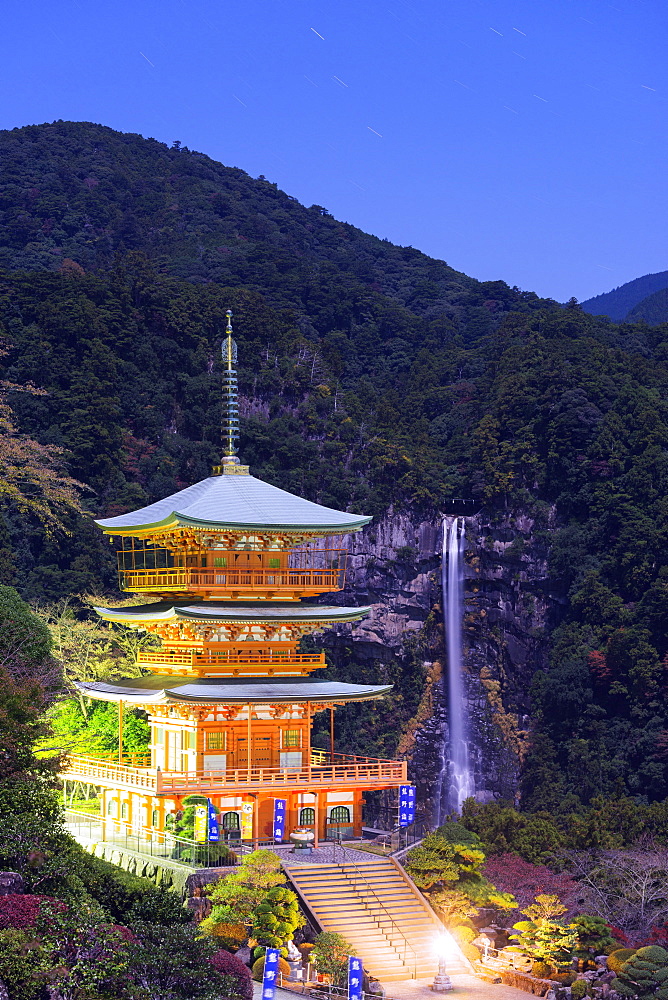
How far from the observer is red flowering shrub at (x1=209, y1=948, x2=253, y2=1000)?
20234mm

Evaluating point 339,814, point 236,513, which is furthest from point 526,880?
point 236,513

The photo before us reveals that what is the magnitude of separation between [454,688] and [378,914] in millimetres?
40985

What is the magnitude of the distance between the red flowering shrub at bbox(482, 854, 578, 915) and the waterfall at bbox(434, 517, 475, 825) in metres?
32.7

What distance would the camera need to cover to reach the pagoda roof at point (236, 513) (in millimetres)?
32812

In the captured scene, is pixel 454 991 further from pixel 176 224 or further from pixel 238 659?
pixel 176 224

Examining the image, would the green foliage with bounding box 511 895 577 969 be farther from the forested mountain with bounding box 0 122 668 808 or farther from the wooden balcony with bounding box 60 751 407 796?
the forested mountain with bounding box 0 122 668 808

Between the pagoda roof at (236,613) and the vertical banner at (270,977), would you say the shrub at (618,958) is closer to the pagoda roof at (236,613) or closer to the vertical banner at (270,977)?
the vertical banner at (270,977)

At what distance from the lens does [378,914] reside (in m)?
28.4

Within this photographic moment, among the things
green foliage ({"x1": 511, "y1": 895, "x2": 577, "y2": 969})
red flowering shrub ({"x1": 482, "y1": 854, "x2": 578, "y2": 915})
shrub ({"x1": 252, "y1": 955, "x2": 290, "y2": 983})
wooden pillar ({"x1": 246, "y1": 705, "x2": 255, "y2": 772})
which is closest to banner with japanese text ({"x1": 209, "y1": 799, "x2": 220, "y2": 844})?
wooden pillar ({"x1": 246, "y1": 705, "x2": 255, "y2": 772})

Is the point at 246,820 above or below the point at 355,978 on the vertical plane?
above

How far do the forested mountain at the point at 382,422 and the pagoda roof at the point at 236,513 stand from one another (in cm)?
1554

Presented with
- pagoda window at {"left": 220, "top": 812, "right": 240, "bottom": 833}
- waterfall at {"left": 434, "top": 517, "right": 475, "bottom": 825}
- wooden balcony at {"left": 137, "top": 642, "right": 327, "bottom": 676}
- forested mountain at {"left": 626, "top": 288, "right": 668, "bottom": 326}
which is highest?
forested mountain at {"left": 626, "top": 288, "right": 668, "bottom": 326}

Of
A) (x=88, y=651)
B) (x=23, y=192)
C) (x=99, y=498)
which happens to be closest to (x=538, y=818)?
(x=88, y=651)

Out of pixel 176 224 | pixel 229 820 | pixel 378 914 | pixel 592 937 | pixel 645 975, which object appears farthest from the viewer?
pixel 176 224
